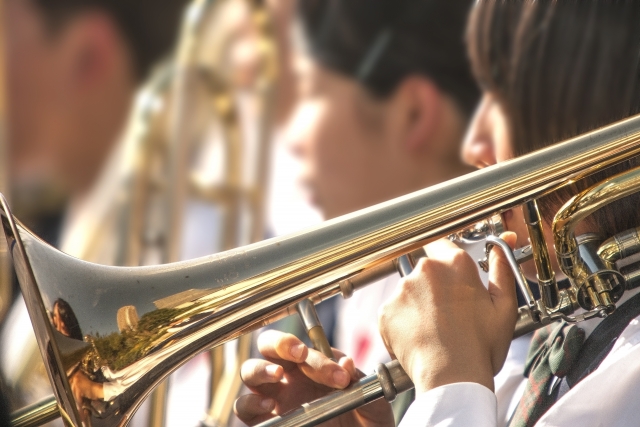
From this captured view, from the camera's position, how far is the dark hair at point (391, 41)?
188cm

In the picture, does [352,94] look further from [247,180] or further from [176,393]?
[176,393]

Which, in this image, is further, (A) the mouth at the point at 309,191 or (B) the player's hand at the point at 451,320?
(A) the mouth at the point at 309,191

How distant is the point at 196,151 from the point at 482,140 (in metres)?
1.01

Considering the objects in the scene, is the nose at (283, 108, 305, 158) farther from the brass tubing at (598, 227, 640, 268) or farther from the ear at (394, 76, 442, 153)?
the brass tubing at (598, 227, 640, 268)

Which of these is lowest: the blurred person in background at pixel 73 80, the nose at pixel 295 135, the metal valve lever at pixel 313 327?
the metal valve lever at pixel 313 327

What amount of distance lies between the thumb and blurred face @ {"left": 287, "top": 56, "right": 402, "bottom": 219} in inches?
42.4

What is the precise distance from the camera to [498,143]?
1030 mm

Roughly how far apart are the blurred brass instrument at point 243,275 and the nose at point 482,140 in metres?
0.23

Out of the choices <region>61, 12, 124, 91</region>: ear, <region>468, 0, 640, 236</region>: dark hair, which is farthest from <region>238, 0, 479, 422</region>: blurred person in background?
<region>468, 0, 640, 236</region>: dark hair

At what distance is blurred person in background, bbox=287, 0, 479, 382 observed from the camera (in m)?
1.89

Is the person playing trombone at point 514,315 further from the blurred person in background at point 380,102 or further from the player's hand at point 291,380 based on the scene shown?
the blurred person in background at point 380,102

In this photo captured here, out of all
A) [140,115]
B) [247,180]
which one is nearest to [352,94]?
[247,180]

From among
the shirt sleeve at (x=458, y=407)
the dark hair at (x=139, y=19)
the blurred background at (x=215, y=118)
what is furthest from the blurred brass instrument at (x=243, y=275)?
the dark hair at (x=139, y=19)

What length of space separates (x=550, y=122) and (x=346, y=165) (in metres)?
0.91
